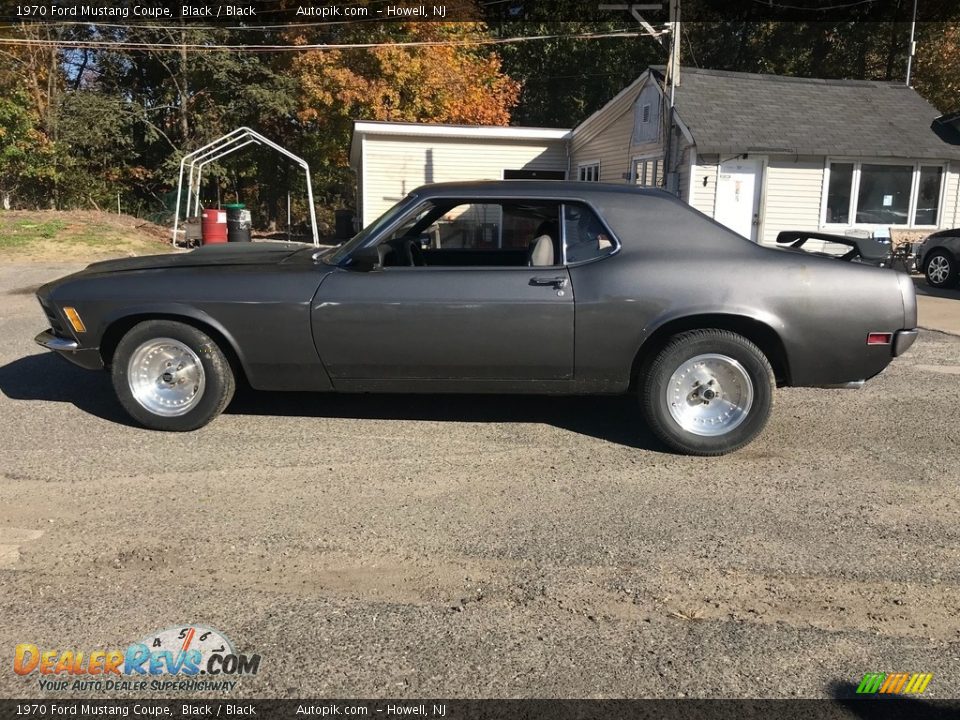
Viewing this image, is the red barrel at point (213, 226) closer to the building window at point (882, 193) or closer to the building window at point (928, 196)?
the building window at point (882, 193)

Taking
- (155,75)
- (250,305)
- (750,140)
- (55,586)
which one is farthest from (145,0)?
(55,586)

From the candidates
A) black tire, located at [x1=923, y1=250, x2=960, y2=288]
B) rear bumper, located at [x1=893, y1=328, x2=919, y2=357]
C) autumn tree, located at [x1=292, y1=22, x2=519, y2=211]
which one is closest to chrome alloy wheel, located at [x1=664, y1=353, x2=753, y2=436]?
rear bumper, located at [x1=893, y1=328, x2=919, y2=357]

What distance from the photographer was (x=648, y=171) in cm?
1833

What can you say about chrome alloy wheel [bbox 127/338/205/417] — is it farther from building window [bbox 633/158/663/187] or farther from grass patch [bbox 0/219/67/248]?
grass patch [bbox 0/219/67/248]

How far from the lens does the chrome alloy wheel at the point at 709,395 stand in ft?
15.2

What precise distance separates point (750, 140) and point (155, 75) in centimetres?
2484

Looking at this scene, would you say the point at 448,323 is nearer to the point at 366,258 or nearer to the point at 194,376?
the point at 366,258

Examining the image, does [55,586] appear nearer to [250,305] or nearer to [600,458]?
[250,305]

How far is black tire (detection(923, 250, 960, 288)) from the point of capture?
1295cm

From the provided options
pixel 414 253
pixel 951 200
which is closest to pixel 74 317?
pixel 414 253

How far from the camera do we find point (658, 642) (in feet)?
9.20

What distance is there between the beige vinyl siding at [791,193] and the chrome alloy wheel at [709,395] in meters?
12.8

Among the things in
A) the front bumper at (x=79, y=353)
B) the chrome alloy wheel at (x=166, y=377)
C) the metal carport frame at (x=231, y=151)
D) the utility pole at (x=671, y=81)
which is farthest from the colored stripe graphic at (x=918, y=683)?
the metal carport frame at (x=231, y=151)

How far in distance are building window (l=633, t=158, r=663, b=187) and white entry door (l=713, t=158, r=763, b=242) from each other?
1.54 meters
